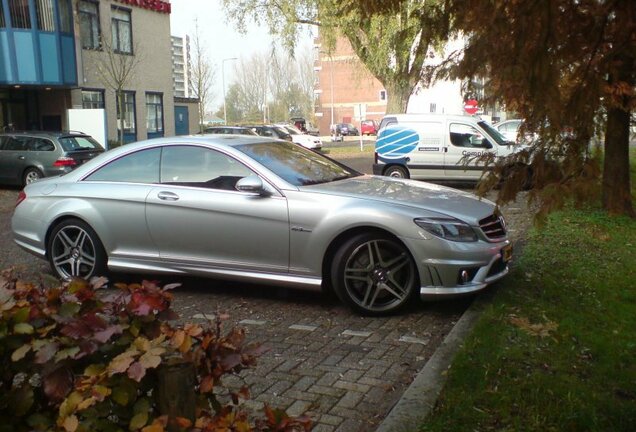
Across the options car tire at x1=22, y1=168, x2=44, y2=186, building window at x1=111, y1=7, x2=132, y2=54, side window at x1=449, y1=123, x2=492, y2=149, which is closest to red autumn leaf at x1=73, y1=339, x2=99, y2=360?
side window at x1=449, y1=123, x2=492, y2=149

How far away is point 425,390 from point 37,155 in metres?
16.3

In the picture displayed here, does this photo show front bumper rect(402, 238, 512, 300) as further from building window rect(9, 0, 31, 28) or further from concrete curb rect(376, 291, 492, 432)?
building window rect(9, 0, 31, 28)

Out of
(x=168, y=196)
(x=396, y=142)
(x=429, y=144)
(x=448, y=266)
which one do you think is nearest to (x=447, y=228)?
(x=448, y=266)

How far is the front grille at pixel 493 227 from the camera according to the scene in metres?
5.74

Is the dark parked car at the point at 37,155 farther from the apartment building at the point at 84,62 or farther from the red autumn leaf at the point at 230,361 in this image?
the red autumn leaf at the point at 230,361

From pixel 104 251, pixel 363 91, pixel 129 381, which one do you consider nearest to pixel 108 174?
pixel 104 251

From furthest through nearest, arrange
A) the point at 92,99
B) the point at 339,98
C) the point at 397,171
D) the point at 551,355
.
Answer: the point at 339,98 < the point at 92,99 < the point at 397,171 < the point at 551,355

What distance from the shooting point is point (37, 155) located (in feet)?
58.8

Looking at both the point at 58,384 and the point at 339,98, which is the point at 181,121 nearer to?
the point at 58,384

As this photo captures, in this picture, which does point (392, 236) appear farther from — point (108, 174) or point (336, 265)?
point (108, 174)

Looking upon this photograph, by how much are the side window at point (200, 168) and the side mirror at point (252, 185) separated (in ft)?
0.64

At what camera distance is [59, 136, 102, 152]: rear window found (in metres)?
18.1

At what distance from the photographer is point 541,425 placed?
11.4 ft

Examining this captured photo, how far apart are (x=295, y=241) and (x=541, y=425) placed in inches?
113
